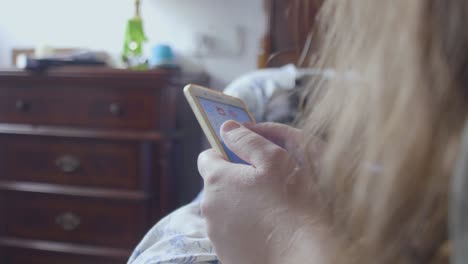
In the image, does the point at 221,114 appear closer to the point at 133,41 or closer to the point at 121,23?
the point at 133,41

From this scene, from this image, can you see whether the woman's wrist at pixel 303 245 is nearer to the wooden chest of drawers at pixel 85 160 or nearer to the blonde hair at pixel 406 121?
the blonde hair at pixel 406 121

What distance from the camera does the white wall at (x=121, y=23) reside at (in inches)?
65.4

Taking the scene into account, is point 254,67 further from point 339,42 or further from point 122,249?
point 339,42

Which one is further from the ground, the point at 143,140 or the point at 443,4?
the point at 443,4

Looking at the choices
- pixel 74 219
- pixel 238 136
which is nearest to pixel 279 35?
pixel 74 219

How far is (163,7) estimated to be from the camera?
1708 mm

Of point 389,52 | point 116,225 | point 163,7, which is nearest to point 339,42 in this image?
point 389,52

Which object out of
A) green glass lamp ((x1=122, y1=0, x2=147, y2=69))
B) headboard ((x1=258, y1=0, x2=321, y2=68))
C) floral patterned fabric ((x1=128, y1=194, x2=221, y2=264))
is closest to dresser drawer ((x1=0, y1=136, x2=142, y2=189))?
green glass lamp ((x1=122, y1=0, x2=147, y2=69))

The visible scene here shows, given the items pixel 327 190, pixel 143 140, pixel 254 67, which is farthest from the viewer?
pixel 254 67

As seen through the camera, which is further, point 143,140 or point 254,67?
→ point 254,67

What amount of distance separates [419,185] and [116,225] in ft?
3.89

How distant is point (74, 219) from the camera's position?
1355mm

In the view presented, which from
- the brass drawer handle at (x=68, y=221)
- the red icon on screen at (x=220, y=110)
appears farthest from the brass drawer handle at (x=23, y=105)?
the red icon on screen at (x=220, y=110)

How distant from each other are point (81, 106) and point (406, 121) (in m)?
1.19
